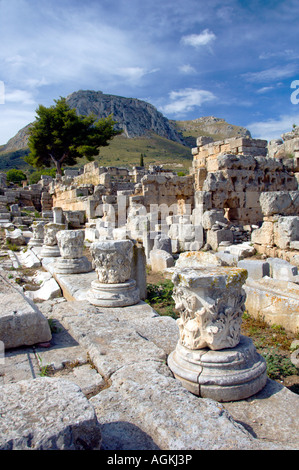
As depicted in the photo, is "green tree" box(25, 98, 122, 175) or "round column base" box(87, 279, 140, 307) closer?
"round column base" box(87, 279, 140, 307)

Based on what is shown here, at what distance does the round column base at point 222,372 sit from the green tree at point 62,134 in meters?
30.5

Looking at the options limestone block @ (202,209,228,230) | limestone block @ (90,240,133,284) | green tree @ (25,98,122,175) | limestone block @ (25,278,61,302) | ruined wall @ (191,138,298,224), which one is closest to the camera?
limestone block @ (90,240,133,284)

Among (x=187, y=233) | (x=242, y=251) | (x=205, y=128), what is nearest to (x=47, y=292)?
(x=242, y=251)

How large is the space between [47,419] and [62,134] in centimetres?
3316

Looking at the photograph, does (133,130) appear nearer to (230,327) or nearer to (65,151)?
(65,151)

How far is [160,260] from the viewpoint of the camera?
827cm

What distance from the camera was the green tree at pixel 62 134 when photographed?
105ft

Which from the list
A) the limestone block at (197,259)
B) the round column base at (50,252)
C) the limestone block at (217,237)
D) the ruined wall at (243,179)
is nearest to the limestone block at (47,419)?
the limestone block at (197,259)

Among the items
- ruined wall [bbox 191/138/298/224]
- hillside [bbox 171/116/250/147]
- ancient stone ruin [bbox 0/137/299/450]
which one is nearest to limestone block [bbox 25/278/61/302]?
ancient stone ruin [bbox 0/137/299/450]

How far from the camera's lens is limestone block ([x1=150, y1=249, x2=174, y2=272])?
319 inches

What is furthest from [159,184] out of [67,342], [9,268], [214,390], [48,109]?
[48,109]

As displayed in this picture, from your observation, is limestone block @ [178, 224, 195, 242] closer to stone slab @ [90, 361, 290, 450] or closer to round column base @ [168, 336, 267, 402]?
round column base @ [168, 336, 267, 402]

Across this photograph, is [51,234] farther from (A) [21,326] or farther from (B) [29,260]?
(A) [21,326]

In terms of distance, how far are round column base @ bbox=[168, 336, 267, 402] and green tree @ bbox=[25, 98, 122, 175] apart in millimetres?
30462
